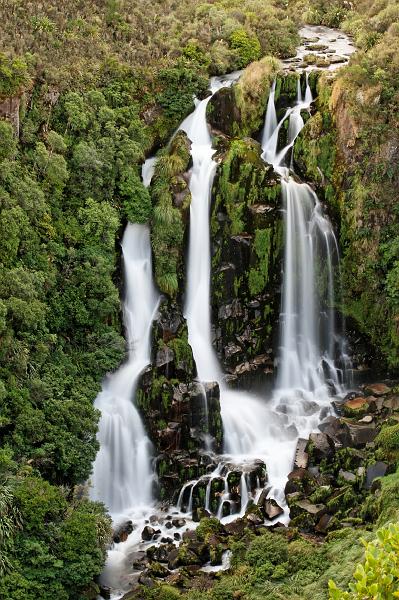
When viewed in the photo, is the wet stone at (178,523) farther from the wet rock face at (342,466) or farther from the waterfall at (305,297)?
the waterfall at (305,297)

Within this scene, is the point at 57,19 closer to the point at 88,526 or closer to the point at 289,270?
the point at 289,270

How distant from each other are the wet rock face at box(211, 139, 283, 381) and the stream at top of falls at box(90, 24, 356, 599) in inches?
16.6

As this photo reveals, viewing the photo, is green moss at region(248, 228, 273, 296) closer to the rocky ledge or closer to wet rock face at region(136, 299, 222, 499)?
wet rock face at region(136, 299, 222, 499)

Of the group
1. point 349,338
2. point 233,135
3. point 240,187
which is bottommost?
point 349,338

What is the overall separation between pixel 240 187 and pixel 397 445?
12.2 meters

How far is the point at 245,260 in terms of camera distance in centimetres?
2912

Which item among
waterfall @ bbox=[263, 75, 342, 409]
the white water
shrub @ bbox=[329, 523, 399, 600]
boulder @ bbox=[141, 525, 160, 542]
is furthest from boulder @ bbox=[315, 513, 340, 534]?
shrub @ bbox=[329, 523, 399, 600]

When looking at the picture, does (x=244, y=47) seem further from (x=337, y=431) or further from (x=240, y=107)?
(x=337, y=431)

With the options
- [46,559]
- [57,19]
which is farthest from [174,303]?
[57,19]

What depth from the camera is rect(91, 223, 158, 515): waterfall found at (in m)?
24.3

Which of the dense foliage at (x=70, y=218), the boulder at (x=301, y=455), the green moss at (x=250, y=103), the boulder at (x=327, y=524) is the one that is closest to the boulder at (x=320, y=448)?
the boulder at (x=301, y=455)

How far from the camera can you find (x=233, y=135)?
32.2 m

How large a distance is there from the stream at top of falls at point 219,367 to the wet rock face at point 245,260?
42 centimetres

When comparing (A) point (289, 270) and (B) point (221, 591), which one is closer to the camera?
(B) point (221, 591)
